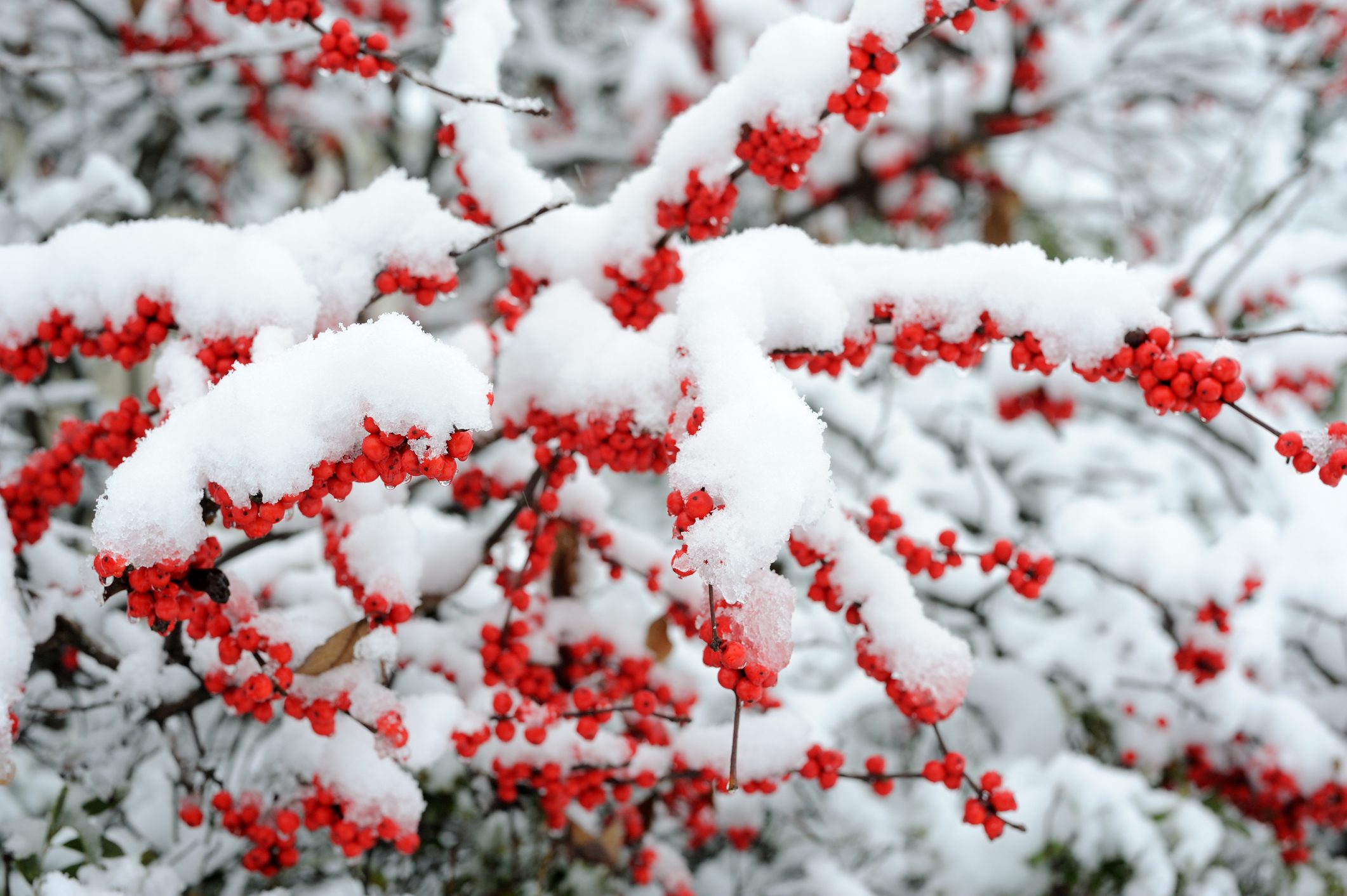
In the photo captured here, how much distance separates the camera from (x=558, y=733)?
1.76 metres

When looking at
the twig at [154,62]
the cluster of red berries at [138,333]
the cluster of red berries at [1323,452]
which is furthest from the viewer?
the twig at [154,62]

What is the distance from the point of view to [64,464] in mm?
1526

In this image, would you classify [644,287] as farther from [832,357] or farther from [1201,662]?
[1201,662]

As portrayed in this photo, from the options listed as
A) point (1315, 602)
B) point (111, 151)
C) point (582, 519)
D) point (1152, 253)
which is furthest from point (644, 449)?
point (1152, 253)

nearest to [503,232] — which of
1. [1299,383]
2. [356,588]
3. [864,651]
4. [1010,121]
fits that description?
[356,588]

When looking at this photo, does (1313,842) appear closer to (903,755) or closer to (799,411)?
(903,755)

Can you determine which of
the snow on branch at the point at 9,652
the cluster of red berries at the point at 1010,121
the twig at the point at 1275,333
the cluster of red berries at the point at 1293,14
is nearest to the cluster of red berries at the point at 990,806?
the twig at the point at 1275,333

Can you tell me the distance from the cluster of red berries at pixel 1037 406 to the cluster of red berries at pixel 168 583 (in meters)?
2.68

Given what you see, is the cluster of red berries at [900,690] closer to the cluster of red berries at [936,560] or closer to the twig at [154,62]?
the cluster of red berries at [936,560]

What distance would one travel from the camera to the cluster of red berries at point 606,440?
1.43 m

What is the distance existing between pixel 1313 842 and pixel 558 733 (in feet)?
8.82

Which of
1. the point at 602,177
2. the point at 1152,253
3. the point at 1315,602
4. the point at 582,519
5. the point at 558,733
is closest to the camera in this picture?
the point at 558,733

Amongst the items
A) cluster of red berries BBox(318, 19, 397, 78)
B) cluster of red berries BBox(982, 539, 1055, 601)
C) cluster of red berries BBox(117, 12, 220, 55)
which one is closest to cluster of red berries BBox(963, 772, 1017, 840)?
cluster of red berries BBox(982, 539, 1055, 601)

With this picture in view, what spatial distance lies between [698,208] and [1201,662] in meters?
1.81
